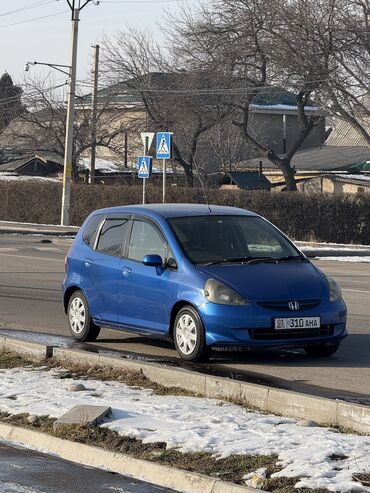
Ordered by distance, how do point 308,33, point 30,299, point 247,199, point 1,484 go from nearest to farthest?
point 1,484 < point 30,299 < point 247,199 < point 308,33

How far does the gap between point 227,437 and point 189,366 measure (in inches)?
147

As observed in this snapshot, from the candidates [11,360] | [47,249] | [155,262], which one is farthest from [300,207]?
[11,360]

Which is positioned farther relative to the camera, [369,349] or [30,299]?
[30,299]

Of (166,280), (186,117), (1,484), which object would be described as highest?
(186,117)

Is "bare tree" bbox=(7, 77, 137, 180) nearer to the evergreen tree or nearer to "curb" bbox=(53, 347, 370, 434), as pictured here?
the evergreen tree

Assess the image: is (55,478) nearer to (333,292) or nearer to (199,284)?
(199,284)

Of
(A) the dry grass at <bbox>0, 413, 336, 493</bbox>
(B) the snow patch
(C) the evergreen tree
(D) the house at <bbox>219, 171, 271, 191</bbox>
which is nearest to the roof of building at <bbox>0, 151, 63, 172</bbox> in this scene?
(C) the evergreen tree

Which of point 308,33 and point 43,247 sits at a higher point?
point 308,33

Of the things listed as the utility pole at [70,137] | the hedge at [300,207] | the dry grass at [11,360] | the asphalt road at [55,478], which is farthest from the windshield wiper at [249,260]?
the utility pole at [70,137]

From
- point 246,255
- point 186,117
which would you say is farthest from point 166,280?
point 186,117

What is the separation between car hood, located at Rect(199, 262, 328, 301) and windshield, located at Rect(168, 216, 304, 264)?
27cm

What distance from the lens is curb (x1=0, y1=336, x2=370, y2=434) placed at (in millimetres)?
7742

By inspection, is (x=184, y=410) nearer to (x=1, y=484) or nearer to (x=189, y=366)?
(x=1, y=484)

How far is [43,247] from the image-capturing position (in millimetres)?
32125
